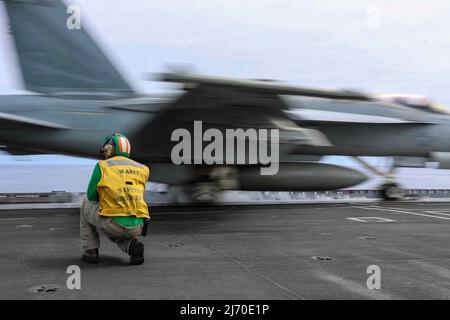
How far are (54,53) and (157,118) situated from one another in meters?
4.23

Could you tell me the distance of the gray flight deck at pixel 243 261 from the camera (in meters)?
4.02

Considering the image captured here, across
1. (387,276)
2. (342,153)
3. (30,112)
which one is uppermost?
(30,112)

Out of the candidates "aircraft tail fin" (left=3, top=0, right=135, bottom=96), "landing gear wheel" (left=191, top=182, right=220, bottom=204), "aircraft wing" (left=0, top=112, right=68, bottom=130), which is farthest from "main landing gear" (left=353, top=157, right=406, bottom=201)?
"aircraft wing" (left=0, top=112, right=68, bottom=130)

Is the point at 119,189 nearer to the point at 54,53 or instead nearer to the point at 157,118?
the point at 157,118

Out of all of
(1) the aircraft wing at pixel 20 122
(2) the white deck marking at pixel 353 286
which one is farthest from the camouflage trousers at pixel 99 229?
(1) the aircraft wing at pixel 20 122

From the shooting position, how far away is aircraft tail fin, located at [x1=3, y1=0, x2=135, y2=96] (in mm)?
13438

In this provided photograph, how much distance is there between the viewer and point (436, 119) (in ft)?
54.2

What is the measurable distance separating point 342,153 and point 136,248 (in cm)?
1268

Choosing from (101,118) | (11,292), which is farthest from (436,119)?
(11,292)

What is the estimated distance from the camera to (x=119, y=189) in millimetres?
5039

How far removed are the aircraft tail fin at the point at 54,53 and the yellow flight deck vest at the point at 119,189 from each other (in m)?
9.78

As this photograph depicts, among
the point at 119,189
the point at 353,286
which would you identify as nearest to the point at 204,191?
the point at 119,189

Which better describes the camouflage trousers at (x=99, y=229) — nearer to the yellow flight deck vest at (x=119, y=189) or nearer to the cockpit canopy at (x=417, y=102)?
the yellow flight deck vest at (x=119, y=189)
